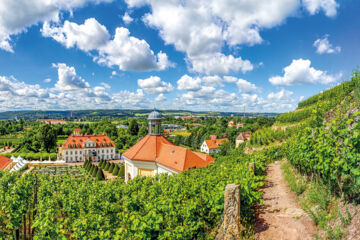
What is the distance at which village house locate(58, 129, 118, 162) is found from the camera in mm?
49844

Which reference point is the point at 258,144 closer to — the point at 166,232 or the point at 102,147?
the point at 166,232

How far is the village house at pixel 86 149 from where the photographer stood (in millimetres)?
49844

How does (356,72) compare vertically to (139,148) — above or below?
above

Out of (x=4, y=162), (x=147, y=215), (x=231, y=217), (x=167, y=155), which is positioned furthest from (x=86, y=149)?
(x=231, y=217)

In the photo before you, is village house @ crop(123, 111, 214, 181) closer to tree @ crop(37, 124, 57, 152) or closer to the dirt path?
the dirt path

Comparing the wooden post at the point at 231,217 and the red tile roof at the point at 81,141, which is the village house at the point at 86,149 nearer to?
the red tile roof at the point at 81,141

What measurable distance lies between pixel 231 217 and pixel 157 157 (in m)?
13.7

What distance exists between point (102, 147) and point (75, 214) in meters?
48.5

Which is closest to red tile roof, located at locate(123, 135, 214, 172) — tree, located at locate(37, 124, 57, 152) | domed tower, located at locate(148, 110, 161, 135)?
domed tower, located at locate(148, 110, 161, 135)

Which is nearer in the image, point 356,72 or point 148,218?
point 148,218

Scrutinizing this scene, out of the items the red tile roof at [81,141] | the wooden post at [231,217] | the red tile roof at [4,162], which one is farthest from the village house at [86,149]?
the wooden post at [231,217]

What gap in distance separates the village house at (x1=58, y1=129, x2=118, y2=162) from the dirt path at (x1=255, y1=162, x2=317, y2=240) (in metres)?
52.1

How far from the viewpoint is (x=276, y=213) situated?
6504mm

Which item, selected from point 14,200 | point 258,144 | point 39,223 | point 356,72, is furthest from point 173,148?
point 258,144
